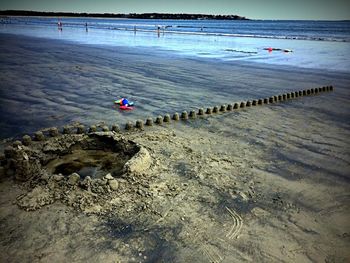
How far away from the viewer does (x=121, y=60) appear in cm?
1806

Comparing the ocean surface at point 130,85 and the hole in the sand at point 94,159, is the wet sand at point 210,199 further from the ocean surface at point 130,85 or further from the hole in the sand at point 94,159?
the hole in the sand at point 94,159

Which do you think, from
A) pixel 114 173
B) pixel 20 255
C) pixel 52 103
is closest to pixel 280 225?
pixel 114 173

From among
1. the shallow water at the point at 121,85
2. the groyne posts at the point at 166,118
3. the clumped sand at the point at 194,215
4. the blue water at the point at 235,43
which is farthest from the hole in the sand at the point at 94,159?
the blue water at the point at 235,43

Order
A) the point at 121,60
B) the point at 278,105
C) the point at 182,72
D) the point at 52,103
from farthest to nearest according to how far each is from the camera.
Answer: the point at 121,60, the point at 182,72, the point at 278,105, the point at 52,103

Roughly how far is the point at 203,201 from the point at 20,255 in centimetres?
244

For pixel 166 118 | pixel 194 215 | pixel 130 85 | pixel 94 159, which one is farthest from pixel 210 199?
pixel 130 85

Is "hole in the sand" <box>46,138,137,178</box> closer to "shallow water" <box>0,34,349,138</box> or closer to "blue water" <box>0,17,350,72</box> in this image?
"shallow water" <box>0,34,349,138</box>

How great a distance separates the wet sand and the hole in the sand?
1.81ft

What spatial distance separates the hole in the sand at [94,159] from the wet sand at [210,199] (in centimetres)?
55

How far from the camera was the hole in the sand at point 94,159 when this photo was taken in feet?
16.6

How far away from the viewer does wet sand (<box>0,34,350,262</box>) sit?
346 cm

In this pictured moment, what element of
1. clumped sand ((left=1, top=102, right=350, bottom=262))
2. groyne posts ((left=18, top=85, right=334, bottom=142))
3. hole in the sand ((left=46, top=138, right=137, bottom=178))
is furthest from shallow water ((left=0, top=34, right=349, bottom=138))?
clumped sand ((left=1, top=102, right=350, bottom=262))

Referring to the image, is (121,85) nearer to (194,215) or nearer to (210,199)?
(210,199)

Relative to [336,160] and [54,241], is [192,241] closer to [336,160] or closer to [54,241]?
[54,241]
